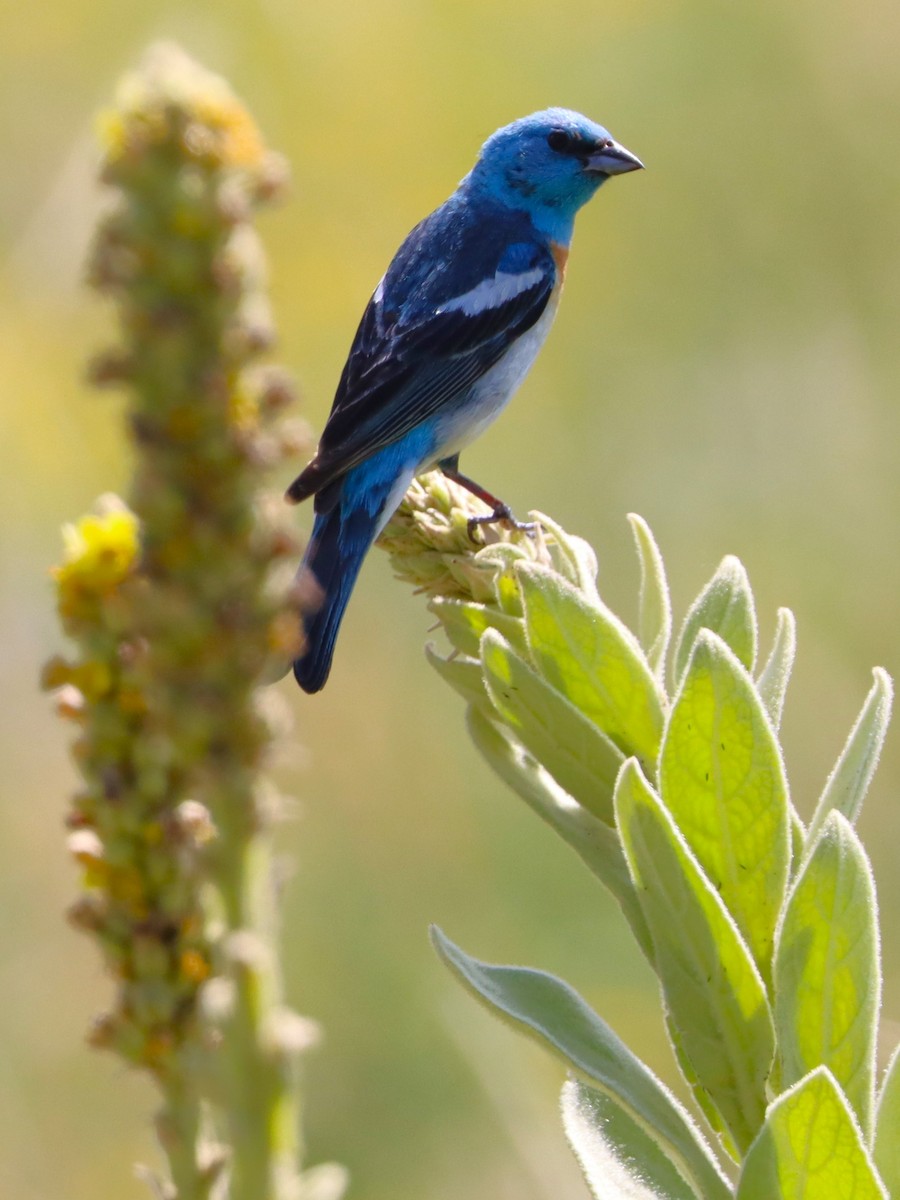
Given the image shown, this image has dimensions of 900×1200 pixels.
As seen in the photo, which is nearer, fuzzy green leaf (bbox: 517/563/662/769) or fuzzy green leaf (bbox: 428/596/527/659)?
fuzzy green leaf (bbox: 517/563/662/769)

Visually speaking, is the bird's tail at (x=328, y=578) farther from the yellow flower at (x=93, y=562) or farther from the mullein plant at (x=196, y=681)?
the mullein plant at (x=196, y=681)

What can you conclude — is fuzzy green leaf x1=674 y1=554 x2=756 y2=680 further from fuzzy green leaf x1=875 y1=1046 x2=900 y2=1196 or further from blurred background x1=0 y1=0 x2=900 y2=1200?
blurred background x1=0 y1=0 x2=900 y2=1200

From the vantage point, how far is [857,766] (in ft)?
3.76

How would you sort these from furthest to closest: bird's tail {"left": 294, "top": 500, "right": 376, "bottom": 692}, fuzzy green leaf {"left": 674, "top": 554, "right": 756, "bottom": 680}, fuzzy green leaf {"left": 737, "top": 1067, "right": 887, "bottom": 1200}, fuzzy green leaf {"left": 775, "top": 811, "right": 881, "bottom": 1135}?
bird's tail {"left": 294, "top": 500, "right": 376, "bottom": 692}, fuzzy green leaf {"left": 674, "top": 554, "right": 756, "bottom": 680}, fuzzy green leaf {"left": 775, "top": 811, "right": 881, "bottom": 1135}, fuzzy green leaf {"left": 737, "top": 1067, "right": 887, "bottom": 1200}

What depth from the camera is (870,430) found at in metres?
3.71

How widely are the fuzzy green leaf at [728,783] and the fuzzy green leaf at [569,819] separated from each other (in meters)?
0.07

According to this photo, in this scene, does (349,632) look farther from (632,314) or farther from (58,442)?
(632,314)

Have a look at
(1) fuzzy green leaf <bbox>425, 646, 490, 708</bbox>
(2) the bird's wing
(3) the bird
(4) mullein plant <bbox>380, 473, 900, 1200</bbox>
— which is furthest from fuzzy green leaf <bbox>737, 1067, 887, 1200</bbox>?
(2) the bird's wing

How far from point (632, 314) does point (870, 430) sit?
72cm

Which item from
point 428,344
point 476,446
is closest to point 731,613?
point 428,344

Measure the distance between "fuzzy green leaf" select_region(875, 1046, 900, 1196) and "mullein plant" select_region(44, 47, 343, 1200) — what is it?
513 millimetres

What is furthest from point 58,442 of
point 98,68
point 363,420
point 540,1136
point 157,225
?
point 157,225

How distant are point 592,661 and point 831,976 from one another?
294 millimetres

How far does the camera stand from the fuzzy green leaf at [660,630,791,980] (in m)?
1.05
